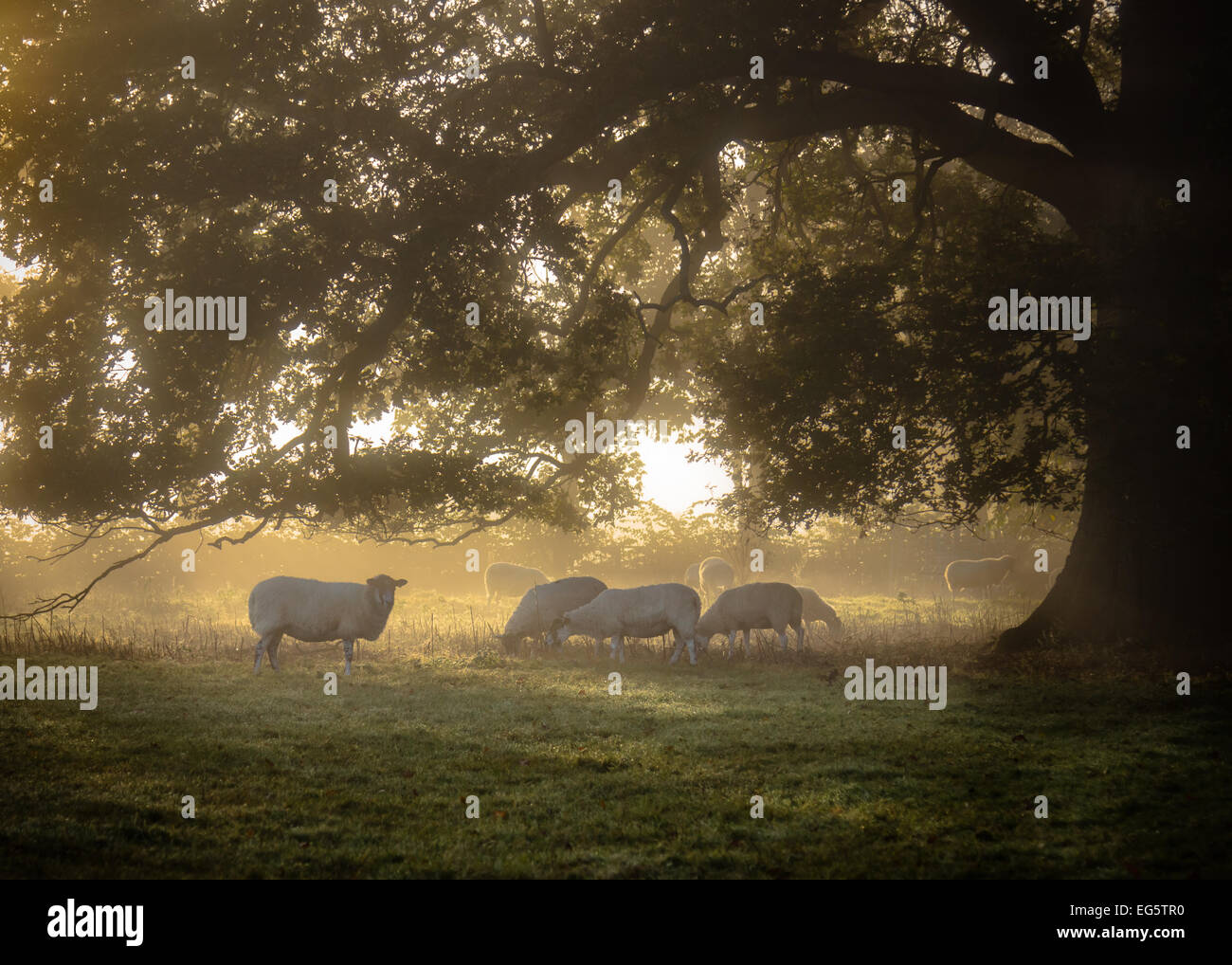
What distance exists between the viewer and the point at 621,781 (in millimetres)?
8578

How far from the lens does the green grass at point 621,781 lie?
6344 mm

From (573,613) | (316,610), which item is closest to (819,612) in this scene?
(573,613)

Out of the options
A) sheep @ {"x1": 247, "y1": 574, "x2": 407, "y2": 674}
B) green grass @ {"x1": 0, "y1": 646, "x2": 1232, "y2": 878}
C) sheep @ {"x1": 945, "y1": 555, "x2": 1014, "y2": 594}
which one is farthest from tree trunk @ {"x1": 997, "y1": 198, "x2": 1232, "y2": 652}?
sheep @ {"x1": 945, "y1": 555, "x2": 1014, "y2": 594}

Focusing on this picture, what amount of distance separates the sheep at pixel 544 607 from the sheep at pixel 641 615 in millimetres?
705

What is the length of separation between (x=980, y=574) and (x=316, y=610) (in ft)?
95.8

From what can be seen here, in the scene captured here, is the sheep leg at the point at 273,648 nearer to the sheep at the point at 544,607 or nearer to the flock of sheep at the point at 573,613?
the flock of sheep at the point at 573,613

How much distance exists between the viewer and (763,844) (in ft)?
21.9

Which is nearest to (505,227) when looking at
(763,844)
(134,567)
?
(763,844)

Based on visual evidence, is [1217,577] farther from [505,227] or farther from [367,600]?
[367,600]

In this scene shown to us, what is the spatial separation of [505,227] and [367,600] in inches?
316

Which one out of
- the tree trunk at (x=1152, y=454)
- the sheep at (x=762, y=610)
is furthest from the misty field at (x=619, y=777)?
the sheep at (x=762, y=610)

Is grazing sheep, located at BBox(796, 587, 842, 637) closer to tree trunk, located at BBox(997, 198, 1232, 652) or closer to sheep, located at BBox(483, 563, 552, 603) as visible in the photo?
tree trunk, located at BBox(997, 198, 1232, 652)

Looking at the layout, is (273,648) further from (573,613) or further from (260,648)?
(573,613)

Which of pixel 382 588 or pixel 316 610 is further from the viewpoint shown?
pixel 382 588
